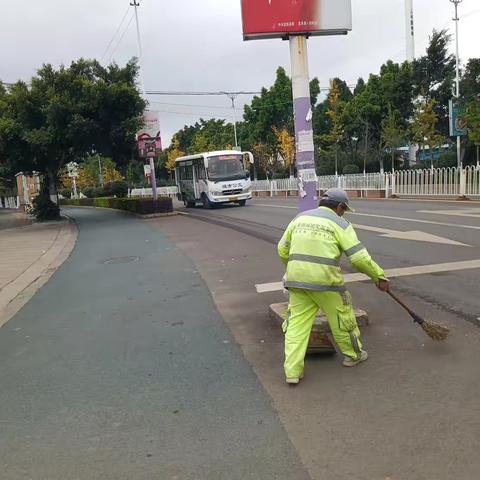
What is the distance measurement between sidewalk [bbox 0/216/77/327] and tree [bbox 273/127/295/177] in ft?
89.7

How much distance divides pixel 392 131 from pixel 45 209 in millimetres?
20780

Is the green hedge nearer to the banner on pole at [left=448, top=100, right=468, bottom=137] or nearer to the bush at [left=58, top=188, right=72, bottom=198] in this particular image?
the banner on pole at [left=448, top=100, right=468, bottom=137]

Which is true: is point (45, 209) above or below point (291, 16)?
below

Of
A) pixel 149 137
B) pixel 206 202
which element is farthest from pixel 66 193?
pixel 149 137

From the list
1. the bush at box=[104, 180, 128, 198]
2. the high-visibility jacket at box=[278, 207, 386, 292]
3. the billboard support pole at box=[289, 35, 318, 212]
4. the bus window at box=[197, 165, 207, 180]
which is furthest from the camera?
the bush at box=[104, 180, 128, 198]

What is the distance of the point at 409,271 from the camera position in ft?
27.4

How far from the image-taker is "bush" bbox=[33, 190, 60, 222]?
28.1 meters

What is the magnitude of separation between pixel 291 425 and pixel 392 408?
73cm

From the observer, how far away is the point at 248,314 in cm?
653

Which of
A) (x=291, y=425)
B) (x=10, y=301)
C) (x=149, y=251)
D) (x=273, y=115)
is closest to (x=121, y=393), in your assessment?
(x=291, y=425)

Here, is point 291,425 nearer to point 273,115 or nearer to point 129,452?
point 129,452

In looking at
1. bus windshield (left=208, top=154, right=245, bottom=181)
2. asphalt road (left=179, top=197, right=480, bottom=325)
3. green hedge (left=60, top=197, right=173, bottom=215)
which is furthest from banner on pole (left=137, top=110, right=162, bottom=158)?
asphalt road (left=179, top=197, right=480, bottom=325)

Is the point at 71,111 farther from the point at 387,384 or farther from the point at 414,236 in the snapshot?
the point at 387,384

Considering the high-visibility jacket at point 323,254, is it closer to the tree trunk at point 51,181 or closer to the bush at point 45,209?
the bush at point 45,209
